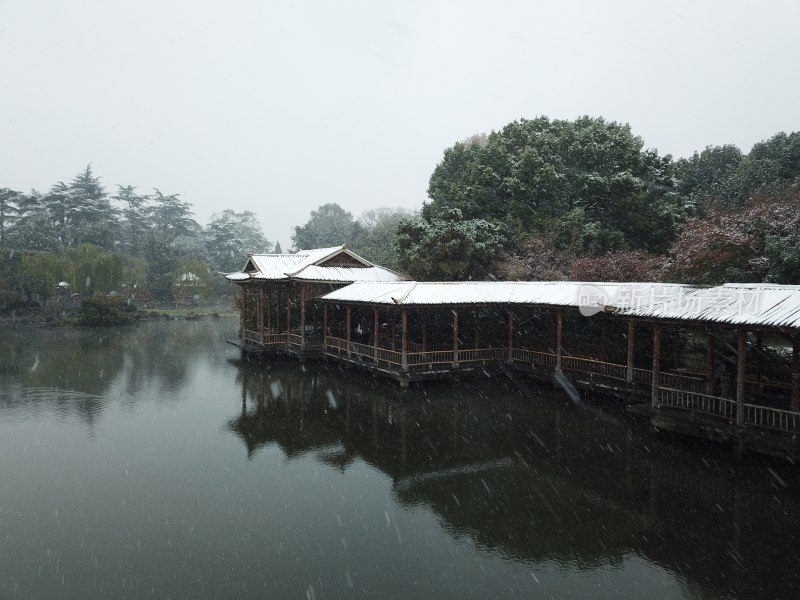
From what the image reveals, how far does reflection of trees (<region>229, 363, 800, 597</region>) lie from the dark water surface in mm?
40

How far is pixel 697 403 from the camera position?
37.6 ft

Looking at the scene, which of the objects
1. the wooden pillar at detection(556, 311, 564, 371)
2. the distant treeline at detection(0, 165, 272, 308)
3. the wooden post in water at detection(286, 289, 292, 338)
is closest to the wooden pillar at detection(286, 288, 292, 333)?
the wooden post in water at detection(286, 289, 292, 338)

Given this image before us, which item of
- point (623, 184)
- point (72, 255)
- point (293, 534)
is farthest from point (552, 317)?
point (72, 255)

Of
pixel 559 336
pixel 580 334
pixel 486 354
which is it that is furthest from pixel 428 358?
pixel 580 334

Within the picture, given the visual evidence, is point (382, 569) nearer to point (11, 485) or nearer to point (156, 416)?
point (11, 485)

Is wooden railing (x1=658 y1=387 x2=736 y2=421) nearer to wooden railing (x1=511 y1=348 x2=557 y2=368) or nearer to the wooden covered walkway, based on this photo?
the wooden covered walkway

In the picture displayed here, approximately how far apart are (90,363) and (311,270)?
9869 millimetres

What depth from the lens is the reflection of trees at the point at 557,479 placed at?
689 centimetres

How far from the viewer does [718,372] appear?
14398 millimetres

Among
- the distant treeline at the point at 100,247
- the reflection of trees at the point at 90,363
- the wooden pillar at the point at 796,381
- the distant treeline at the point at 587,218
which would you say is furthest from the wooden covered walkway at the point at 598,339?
the distant treeline at the point at 100,247

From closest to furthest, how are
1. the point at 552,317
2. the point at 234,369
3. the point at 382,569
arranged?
the point at 382,569, the point at 552,317, the point at 234,369

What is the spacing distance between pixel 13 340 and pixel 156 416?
2128 cm

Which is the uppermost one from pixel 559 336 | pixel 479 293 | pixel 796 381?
pixel 479 293

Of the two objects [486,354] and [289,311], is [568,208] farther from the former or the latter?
[289,311]
